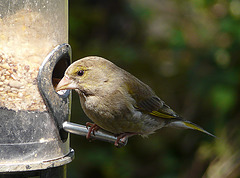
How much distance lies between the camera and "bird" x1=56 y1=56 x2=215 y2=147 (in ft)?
11.0

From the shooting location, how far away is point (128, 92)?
3.66 metres

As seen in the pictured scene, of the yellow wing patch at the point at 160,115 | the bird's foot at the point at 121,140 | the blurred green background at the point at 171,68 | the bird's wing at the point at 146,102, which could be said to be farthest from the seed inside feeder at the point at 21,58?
the blurred green background at the point at 171,68

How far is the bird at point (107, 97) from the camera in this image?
3363mm

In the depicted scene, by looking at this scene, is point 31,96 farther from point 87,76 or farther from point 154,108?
point 154,108

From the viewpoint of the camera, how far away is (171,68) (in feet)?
21.0

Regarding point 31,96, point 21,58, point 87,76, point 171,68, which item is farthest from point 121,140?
point 171,68

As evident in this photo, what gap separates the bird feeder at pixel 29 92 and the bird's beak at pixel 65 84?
6 centimetres

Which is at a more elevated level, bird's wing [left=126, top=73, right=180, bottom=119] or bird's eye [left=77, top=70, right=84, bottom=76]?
bird's eye [left=77, top=70, right=84, bottom=76]

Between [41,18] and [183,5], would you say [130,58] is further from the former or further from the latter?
[41,18]

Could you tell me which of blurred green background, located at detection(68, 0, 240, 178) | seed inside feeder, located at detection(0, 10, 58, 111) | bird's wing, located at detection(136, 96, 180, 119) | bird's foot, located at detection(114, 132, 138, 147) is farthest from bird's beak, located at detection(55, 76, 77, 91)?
blurred green background, located at detection(68, 0, 240, 178)

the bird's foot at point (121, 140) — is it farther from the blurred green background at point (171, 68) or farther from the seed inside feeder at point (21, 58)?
the blurred green background at point (171, 68)

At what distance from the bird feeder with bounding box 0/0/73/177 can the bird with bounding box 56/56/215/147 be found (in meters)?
0.18

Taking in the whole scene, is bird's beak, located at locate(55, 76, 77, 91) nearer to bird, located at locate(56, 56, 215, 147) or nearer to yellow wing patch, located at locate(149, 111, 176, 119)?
bird, located at locate(56, 56, 215, 147)

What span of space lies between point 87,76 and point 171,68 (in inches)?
124
